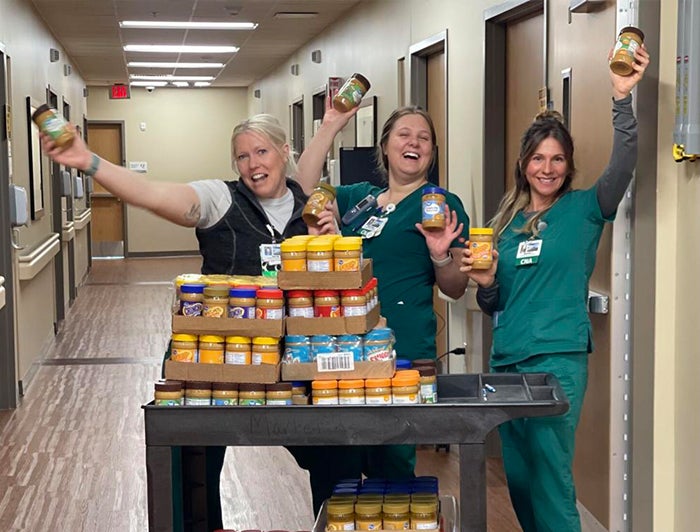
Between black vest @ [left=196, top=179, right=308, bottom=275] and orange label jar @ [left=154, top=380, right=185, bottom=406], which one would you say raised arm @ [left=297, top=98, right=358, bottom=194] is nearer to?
black vest @ [left=196, top=179, right=308, bottom=275]

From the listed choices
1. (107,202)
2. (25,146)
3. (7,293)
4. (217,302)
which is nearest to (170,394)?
(217,302)

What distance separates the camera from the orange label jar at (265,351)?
8.48 feet

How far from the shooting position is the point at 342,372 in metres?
2.59

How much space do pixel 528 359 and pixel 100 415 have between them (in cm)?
401

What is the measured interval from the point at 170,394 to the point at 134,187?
544mm

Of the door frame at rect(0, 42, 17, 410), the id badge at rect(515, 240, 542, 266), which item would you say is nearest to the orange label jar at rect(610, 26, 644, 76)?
the id badge at rect(515, 240, 542, 266)

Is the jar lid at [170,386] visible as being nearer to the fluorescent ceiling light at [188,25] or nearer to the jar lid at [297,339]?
the jar lid at [297,339]

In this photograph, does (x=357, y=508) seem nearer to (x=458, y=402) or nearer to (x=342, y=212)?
(x=458, y=402)

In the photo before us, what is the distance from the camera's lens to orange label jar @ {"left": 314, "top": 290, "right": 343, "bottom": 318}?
262 centimetres

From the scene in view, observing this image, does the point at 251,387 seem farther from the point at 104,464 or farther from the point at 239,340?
the point at 104,464

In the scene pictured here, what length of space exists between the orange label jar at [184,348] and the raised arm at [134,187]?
0.40 m

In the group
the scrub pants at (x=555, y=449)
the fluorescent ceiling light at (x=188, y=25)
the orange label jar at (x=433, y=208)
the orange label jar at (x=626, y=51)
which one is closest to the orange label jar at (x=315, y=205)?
the orange label jar at (x=433, y=208)

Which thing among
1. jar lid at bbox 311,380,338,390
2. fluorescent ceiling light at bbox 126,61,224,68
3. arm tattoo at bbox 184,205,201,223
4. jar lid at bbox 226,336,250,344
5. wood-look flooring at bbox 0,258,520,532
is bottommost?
wood-look flooring at bbox 0,258,520,532

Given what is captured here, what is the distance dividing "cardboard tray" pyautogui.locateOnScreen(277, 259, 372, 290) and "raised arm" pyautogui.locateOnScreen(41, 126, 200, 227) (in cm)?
44
